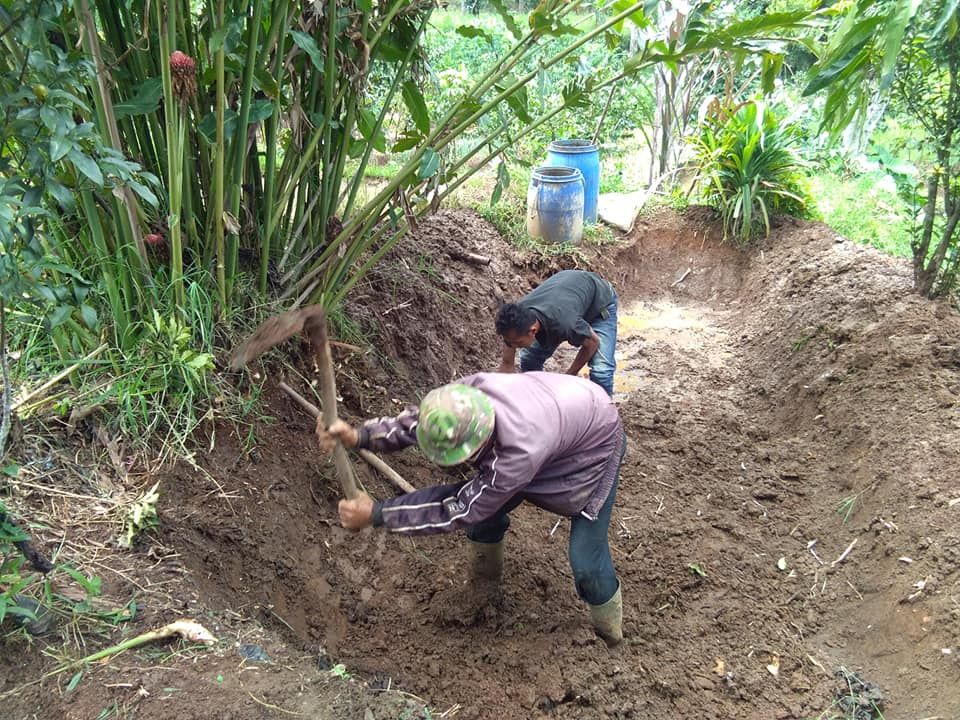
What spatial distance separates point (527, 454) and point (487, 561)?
84 cm

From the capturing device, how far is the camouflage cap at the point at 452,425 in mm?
2047

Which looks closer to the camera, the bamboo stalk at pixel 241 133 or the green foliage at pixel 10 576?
the green foliage at pixel 10 576

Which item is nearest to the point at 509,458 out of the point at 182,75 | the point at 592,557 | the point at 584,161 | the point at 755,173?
the point at 592,557

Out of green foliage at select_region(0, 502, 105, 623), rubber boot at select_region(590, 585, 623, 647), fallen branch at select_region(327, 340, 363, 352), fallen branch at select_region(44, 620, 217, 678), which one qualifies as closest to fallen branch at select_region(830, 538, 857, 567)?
rubber boot at select_region(590, 585, 623, 647)

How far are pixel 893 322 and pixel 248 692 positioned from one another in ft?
12.3

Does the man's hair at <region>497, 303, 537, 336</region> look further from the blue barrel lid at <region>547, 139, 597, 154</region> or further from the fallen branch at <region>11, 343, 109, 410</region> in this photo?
the blue barrel lid at <region>547, 139, 597, 154</region>

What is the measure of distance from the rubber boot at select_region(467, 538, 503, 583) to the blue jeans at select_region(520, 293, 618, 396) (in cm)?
138

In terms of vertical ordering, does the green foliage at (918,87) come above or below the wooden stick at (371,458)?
above

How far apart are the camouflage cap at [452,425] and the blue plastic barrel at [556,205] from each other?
360 centimetres

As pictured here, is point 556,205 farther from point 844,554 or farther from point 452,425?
point 452,425

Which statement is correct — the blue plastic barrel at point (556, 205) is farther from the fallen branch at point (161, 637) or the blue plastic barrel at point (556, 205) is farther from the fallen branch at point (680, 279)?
the fallen branch at point (161, 637)

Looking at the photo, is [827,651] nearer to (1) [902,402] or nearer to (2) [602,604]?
(2) [602,604]

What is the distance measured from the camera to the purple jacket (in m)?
2.21

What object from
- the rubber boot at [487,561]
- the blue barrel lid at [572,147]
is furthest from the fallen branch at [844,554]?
the blue barrel lid at [572,147]
